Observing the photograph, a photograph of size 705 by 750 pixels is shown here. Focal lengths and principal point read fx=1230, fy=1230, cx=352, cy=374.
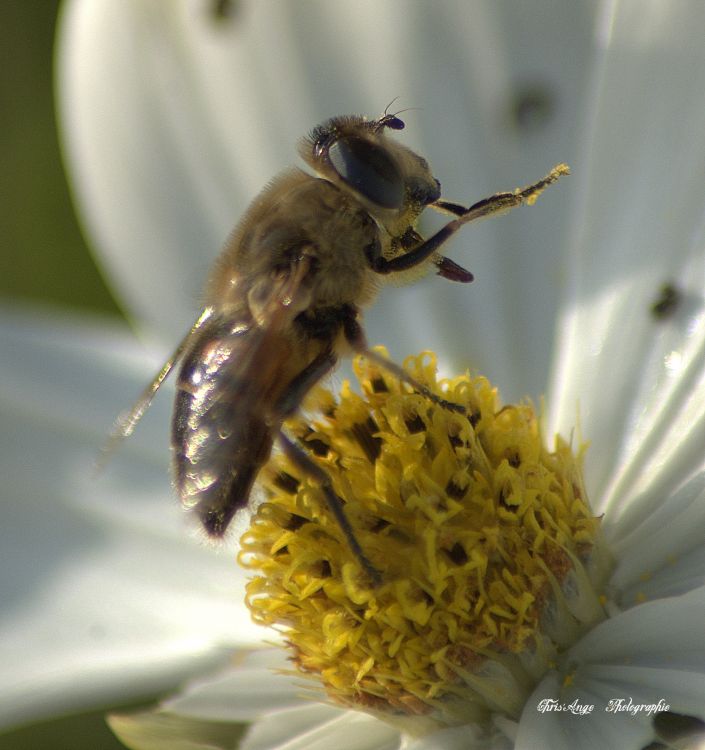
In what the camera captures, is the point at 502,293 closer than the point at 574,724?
No

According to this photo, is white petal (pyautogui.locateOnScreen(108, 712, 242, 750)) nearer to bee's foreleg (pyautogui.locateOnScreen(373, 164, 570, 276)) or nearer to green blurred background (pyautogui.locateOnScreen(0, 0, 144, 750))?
bee's foreleg (pyautogui.locateOnScreen(373, 164, 570, 276))

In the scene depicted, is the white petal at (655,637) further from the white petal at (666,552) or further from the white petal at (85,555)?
the white petal at (85,555)

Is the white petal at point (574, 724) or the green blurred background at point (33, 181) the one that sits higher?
the green blurred background at point (33, 181)

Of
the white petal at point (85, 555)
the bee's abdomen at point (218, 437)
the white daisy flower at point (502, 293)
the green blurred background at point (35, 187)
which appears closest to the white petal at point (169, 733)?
the white daisy flower at point (502, 293)

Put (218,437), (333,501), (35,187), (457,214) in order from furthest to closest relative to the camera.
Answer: (35,187), (457,214), (333,501), (218,437)

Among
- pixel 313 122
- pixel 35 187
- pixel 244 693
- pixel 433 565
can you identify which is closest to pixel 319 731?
pixel 244 693

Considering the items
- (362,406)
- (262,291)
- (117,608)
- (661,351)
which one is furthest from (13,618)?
(661,351)

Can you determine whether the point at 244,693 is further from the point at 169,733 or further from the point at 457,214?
the point at 457,214

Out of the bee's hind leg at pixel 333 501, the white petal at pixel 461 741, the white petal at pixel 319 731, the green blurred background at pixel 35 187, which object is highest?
the green blurred background at pixel 35 187
